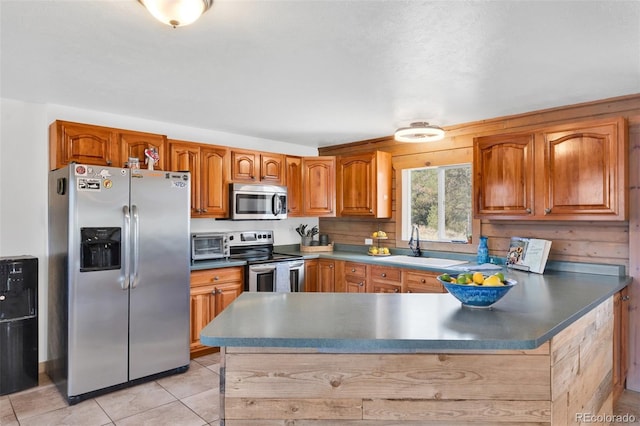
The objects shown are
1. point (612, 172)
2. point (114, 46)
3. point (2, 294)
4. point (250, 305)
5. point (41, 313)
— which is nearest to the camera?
point (250, 305)

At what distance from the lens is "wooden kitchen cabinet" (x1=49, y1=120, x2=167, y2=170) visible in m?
3.19

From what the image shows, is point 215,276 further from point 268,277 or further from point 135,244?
point 135,244

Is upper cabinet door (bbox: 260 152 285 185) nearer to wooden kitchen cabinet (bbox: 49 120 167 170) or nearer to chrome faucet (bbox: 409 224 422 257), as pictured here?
wooden kitchen cabinet (bbox: 49 120 167 170)

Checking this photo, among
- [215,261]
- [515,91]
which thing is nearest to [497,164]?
[515,91]

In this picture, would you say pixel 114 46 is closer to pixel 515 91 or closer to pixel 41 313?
pixel 41 313

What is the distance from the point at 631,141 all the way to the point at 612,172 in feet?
1.43

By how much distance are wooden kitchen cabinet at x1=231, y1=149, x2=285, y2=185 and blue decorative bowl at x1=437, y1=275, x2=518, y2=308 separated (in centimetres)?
289

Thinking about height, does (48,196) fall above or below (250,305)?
above

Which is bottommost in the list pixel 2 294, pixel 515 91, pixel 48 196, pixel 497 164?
pixel 2 294

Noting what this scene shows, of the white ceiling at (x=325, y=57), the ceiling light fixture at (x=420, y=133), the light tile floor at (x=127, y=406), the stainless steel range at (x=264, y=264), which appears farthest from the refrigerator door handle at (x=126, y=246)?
the ceiling light fixture at (x=420, y=133)

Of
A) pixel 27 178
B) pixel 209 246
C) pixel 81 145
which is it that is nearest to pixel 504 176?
pixel 209 246

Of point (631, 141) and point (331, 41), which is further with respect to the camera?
point (631, 141)

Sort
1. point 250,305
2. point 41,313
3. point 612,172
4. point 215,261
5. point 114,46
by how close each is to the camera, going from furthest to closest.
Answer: point 215,261
point 41,313
point 612,172
point 114,46
point 250,305

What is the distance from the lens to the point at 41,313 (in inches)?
131
